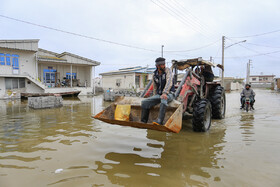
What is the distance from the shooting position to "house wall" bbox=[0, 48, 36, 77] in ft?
60.5

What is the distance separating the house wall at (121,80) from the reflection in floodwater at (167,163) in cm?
2394

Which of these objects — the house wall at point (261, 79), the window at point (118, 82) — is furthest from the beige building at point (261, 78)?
the window at point (118, 82)

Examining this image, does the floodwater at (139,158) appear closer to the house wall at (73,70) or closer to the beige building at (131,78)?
the house wall at (73,70)

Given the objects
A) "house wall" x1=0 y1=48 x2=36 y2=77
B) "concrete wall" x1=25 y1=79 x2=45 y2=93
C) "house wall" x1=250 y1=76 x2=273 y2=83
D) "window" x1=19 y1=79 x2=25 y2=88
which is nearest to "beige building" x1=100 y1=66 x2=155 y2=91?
"concrete wall" x1=25 y1=79 x2=45 y2=93

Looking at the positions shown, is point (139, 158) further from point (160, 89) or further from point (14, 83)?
point (14, 83)

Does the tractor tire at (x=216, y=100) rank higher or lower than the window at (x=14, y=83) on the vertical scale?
lower

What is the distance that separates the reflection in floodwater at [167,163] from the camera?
9.14 ft

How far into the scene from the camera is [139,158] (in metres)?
3.57

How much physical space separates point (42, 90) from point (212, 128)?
20784 millimetres

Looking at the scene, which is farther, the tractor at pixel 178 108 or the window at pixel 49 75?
the window at pixel 49 75

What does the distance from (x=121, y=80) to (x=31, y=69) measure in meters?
13.7

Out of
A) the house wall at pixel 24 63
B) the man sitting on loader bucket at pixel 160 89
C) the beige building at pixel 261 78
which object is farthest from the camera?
the beige building at pixel 261 78

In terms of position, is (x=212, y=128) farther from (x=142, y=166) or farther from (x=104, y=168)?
(x=104, y=168)

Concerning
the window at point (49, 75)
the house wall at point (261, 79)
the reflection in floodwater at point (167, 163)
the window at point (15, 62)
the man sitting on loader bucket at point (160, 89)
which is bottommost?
the reflection in floodwater at point (167, 163)
